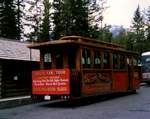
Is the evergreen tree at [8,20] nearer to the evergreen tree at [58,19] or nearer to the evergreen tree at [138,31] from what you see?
the evergreen tree at [58,19]

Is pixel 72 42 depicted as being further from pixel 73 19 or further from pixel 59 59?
pixel 73 19

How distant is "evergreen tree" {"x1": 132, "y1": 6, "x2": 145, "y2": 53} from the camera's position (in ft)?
217

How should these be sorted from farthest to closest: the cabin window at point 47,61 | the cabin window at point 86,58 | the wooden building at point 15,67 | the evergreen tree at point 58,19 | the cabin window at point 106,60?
the evergreen tree at point 58,19 → the wooden building at point 15,67 → the cabin window at point 106,60 → the cabin window at point 47,61 → the cabin window at point 86,58

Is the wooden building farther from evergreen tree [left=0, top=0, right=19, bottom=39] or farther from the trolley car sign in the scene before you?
evergreen tree [left=0, top=0, right=19, bottom=39]

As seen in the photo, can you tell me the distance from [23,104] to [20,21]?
33.4 m

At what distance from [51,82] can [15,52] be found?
199 inches

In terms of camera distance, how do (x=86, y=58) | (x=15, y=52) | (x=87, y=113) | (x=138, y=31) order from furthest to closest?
1. (x=138, y=31)
2. (x=15, y=52)
3. (x=86, y=58)
4. (x=87, y=113)

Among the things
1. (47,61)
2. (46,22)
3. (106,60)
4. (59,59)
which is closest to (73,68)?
(59,59)

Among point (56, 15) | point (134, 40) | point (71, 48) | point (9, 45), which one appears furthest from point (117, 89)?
point (134, 40)

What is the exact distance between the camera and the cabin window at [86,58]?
18219 mm

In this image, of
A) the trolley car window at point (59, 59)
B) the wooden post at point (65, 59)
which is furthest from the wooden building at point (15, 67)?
the wooden post at point (65, 59)

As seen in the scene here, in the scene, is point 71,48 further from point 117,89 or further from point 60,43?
point 117,89

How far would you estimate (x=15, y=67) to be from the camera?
2291 centimetres

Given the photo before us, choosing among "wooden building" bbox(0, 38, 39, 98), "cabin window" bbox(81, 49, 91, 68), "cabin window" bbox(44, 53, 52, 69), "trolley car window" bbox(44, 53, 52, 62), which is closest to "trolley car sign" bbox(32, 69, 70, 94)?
"cabin window" bbox(44, 53, 52, 69)
